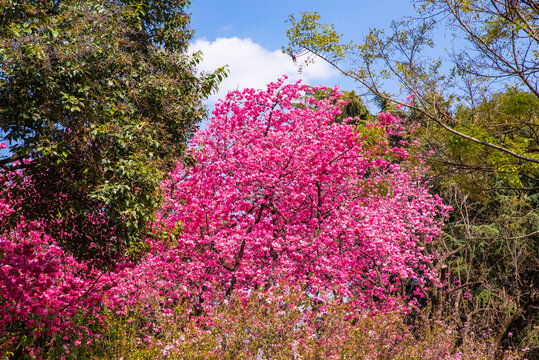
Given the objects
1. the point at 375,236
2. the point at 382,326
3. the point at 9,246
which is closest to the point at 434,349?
the point at 382,326

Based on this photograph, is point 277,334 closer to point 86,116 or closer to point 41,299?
point 86,116

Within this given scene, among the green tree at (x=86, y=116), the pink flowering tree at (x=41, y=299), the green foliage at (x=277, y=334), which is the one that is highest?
the green tree at (x=86, y=116)

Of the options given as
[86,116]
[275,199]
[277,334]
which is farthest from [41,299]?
[275,199]

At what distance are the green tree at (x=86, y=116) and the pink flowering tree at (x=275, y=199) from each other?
5.25ft

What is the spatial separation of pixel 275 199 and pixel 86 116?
5.66 metres

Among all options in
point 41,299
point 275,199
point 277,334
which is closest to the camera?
point 277,334

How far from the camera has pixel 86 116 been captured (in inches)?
314

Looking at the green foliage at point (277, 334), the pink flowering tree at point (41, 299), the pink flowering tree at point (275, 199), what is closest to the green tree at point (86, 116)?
the pink flowering tree at point (41, 299)

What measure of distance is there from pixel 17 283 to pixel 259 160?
6.10m

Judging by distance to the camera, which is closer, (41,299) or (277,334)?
(277,334)

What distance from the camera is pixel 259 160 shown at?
11.8m

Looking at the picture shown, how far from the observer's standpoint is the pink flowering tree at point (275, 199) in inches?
432

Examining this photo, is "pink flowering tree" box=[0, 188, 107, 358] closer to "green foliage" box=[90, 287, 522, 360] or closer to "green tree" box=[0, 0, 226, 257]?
"green tree" box=[0, 0, 226, 257]

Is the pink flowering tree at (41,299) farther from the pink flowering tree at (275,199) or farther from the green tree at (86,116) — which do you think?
the pink flowering tree at (275,199)
